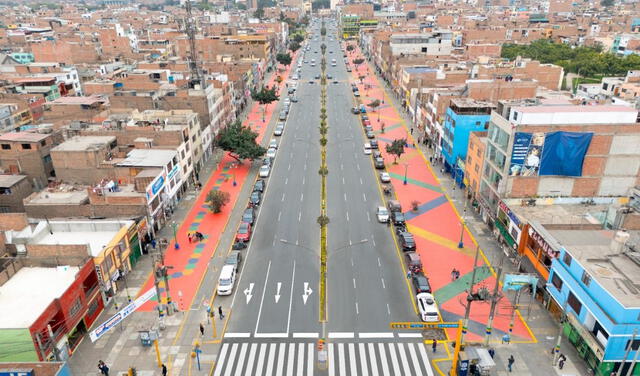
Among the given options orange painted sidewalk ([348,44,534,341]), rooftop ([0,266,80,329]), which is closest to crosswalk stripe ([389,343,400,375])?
orange painted sidewalk ([348,44,534,341])

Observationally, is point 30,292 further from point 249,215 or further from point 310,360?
point 249,215

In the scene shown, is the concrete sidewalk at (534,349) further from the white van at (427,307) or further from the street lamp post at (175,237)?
the street lamp post at (175,237)

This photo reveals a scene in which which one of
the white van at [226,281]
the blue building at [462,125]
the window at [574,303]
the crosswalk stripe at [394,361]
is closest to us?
the crosswalk stripe at [394,361]

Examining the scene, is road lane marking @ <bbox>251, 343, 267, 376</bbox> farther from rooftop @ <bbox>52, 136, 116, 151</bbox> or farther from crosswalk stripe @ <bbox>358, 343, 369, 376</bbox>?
rooftop @ <bbox>52, 136, 116, 151</bbox>

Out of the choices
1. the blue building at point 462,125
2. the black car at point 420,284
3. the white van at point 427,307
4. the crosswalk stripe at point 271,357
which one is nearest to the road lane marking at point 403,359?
the white van at point 427,307

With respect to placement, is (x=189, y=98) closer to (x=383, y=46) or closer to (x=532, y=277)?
(x=532, y=277)

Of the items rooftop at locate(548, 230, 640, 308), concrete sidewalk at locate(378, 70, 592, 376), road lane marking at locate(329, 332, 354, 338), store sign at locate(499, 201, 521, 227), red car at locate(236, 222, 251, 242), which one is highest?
rooftop at locate(548, 230, 640, 308)
